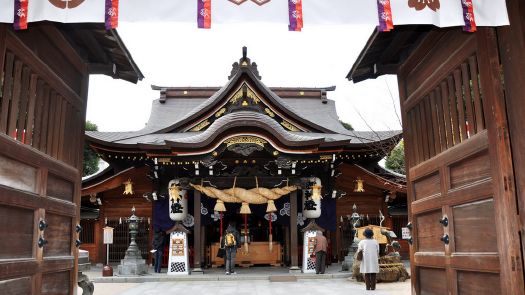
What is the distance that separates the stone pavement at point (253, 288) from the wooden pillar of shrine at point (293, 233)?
1.56 m

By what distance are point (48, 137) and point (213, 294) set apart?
6556 mm

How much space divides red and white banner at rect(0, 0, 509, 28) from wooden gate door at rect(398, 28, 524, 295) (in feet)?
0.98

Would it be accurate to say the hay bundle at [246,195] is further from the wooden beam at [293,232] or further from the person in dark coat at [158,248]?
the person in dark coat at [158,248]

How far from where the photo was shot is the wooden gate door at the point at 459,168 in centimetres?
394

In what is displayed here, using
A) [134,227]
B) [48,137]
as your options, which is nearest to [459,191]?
[48,137]

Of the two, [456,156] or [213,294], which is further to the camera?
[213,294]

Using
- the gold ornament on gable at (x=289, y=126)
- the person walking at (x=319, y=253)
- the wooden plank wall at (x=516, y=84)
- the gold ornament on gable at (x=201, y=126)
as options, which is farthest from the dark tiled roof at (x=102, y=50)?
the gold ornament on gable at (x=289, y=126)

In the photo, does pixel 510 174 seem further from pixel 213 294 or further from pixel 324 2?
pixel 213 294

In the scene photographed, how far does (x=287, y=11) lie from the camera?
4.03 metres

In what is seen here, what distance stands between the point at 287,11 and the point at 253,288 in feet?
29.5

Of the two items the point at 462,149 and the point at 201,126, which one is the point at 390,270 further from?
the point at 201,126

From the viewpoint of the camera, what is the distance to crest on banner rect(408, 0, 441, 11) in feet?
13.2

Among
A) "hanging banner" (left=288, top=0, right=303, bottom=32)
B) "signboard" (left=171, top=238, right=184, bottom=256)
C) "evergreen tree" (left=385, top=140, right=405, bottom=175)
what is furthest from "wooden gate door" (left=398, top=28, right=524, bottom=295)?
"evergreen tree" (left=385, top=140, right=405, bottom=175)

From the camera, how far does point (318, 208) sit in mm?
15625
